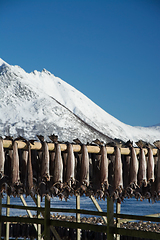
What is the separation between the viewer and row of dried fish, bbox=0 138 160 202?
3.20 meters

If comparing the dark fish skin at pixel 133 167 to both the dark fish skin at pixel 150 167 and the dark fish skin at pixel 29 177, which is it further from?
the dark fish skin at pixel 29 177

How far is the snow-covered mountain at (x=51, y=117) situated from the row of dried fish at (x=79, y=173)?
114 metres

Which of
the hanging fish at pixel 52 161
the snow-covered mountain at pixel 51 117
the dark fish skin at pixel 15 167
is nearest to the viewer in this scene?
the dark fish skin at pixel 15 167

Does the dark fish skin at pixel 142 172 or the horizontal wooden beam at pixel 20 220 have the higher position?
the dark fish skin at pixel 142 172

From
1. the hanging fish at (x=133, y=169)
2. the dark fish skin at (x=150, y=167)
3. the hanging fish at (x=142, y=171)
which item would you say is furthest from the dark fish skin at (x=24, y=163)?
the dark fish skin at (x=150, y=167)

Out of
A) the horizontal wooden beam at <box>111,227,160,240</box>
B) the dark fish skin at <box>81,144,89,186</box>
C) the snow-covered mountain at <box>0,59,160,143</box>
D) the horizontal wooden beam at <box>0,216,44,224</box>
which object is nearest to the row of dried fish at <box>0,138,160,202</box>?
the dark fish skin at <box>81,144,89,186</box>

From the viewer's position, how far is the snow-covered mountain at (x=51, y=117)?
421 ft

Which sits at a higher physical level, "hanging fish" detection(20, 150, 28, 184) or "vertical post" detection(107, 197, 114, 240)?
"hanging fish" detection(20, 150, 28, 184)

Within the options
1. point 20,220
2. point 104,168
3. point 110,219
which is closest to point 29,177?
point 104,168

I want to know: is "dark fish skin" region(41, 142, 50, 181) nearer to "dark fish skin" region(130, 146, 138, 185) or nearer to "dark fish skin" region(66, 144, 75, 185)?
"dark fish skin" region(66, 144, 75, 185)

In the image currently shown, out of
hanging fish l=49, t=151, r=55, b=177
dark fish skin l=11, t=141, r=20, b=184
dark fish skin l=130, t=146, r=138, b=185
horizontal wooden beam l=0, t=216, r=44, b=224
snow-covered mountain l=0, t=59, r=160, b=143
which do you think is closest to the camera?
dark fish skin l=11, t=141, r=20, b=184

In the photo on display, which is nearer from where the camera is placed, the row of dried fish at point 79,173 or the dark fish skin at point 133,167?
the row of dried fish at point 79,173

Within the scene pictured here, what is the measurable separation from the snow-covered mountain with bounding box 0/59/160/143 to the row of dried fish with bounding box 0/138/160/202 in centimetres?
11391

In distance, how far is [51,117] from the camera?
137 m
